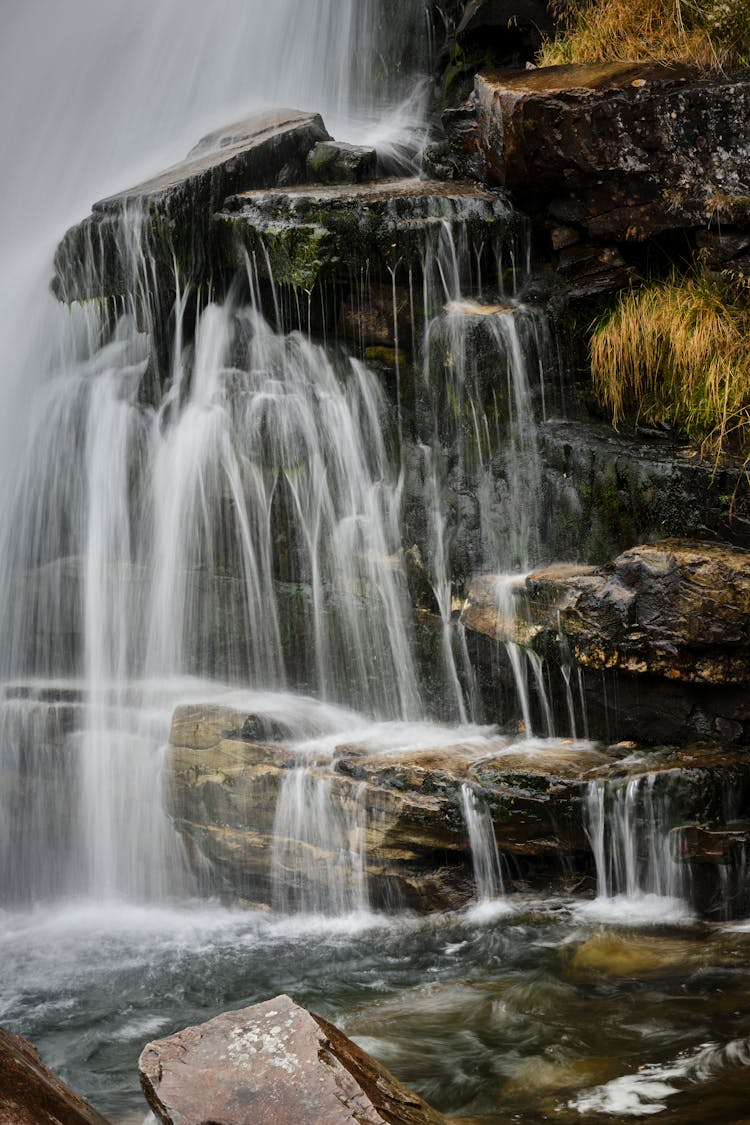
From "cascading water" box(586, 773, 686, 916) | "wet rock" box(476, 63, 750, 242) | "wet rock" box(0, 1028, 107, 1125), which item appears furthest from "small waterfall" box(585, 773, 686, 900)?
"wet rock" box(476, 63, 750, 242)

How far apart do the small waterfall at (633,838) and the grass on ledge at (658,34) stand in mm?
6205

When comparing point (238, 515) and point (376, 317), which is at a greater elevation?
point (376, 317)

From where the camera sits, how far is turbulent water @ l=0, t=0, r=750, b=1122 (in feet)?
17.5

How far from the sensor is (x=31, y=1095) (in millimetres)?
3115

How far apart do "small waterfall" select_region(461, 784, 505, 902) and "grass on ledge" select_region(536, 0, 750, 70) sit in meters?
6.51

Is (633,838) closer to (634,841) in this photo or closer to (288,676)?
(634,841)

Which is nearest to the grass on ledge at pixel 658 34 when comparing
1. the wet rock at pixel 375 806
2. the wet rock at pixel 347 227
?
the wet rock at pixel 347 227

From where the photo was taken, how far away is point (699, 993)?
491 centimetres

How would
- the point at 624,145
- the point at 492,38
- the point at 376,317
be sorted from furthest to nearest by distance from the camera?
the point at 492,38, the point at 376,317, the point at 624,145

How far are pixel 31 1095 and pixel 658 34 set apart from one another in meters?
9.83

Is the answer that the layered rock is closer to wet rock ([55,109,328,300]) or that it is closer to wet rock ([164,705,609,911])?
wet rock ([164,705,609,911])

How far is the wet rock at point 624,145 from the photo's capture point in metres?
8.03

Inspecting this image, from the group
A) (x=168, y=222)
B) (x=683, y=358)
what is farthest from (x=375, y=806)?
(x=168, y=222)

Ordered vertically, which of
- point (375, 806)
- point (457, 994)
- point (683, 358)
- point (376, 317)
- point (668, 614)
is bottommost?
point (457, 994)
